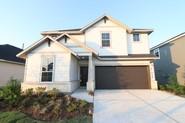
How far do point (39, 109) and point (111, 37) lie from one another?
10709 mm

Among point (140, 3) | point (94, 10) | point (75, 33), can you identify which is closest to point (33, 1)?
point (75, 33)

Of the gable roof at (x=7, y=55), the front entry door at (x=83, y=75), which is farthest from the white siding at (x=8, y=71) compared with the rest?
the front entry door at (x=83, y=75)

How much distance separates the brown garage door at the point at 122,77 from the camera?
14555mm

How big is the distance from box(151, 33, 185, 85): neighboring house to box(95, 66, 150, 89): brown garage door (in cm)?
399

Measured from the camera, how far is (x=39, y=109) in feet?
22.7

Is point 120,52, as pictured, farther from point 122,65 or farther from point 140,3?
point 140,3

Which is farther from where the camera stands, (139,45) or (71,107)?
(139,45)

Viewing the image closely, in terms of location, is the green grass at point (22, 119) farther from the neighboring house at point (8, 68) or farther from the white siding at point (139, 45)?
the white siding at point (139, 45)

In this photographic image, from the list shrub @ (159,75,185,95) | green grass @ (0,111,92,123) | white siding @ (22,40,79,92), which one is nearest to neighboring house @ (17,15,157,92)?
shrub @ (159,75,185,95)

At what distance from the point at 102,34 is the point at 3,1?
9.38m

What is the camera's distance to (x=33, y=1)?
43.3ft

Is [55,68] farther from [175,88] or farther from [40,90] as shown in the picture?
[175,88]

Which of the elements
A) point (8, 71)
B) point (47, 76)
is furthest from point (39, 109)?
point (8, 71)

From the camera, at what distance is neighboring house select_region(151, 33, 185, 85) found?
15.6 metres
